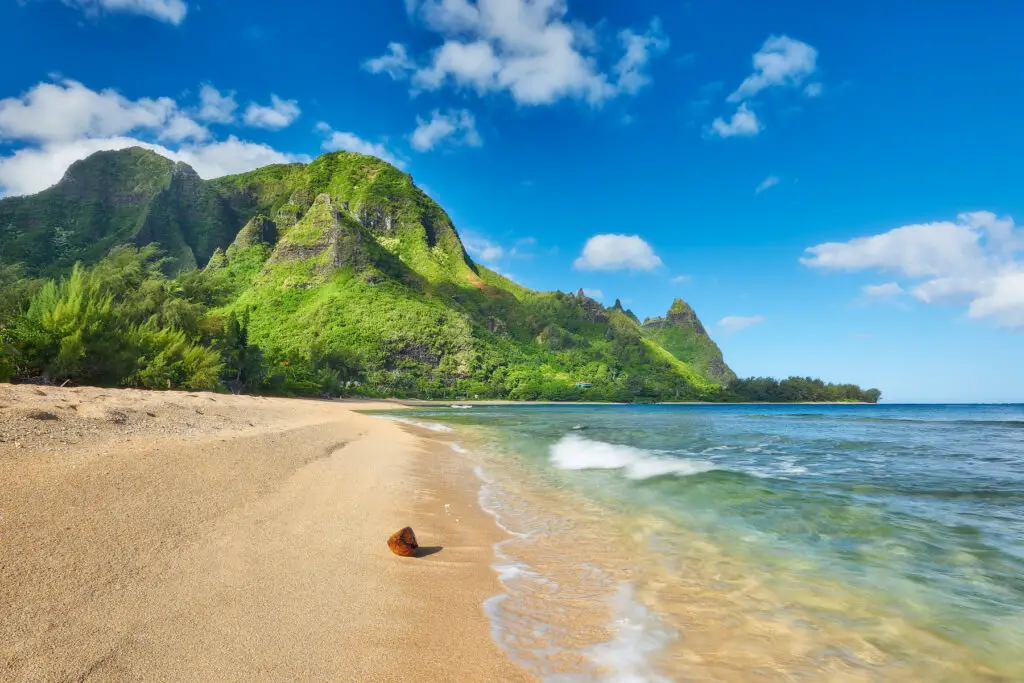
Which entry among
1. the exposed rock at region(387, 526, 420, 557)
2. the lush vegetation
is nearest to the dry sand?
the exposed rock at region(387, 526, 420, 557)

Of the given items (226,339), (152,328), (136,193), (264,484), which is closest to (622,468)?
(264,484)

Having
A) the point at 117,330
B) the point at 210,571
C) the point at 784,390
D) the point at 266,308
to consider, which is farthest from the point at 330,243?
the point at 784,390

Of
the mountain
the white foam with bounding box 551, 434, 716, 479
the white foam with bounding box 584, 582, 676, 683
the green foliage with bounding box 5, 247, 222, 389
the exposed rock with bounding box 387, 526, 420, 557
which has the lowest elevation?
the white foam with bounding box 551, 434, 716, 479

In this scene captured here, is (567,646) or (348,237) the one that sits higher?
(348,237)

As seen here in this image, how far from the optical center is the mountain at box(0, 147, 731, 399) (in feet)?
365

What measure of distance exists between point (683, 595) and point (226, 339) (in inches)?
1750

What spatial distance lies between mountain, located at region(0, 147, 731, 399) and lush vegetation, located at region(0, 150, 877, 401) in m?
0.60

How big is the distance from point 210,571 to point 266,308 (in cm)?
12758

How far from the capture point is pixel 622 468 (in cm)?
1423

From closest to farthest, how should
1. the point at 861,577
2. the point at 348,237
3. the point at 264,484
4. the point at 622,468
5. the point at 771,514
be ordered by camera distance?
1. the point at 861,577
2. the point at 264,484
3. the point at 771,514
4. the point at 622,468
5. the point at 348,237

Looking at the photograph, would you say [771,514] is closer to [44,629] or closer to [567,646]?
[567,646]

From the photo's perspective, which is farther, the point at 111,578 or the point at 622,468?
the point at 622,468

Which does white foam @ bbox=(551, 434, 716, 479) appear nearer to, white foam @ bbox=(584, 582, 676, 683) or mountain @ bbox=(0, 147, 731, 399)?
white foam @ bbox=(584, 582, 676, 683)

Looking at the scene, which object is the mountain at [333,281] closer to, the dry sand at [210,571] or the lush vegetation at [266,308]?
the lush vegetation at [266,308]
